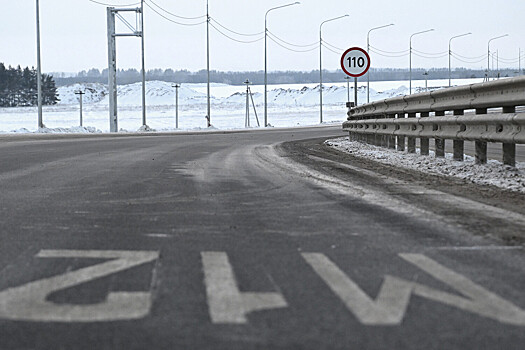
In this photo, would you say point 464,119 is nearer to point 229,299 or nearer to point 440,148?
point 440,148

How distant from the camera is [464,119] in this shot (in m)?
11.5

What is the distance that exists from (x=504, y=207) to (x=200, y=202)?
10.2 feet

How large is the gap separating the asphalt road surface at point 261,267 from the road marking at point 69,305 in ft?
0.04

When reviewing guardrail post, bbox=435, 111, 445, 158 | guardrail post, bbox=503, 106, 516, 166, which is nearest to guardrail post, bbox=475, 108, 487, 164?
guardrail post, bbox=503, 106, 516, 166

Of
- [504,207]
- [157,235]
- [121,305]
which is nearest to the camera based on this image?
[121,305]

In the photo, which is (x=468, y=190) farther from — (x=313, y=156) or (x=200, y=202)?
(x=313, y=156)

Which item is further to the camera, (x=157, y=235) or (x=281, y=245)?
(x=157, y=235)

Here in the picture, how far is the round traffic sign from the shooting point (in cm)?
2181

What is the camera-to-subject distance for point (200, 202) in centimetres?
780

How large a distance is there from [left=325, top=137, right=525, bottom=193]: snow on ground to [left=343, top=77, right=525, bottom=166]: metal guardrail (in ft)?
0.81

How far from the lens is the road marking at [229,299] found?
352cm

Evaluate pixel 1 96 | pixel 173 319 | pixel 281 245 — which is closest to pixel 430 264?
pixel 281 245

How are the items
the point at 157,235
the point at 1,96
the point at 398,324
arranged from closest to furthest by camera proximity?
the point at 398,324 < the point at 157,235 < the point at 1,96

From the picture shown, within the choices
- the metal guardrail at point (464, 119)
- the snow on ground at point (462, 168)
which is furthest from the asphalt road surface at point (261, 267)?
the metal guardrail at point (464, 119)
